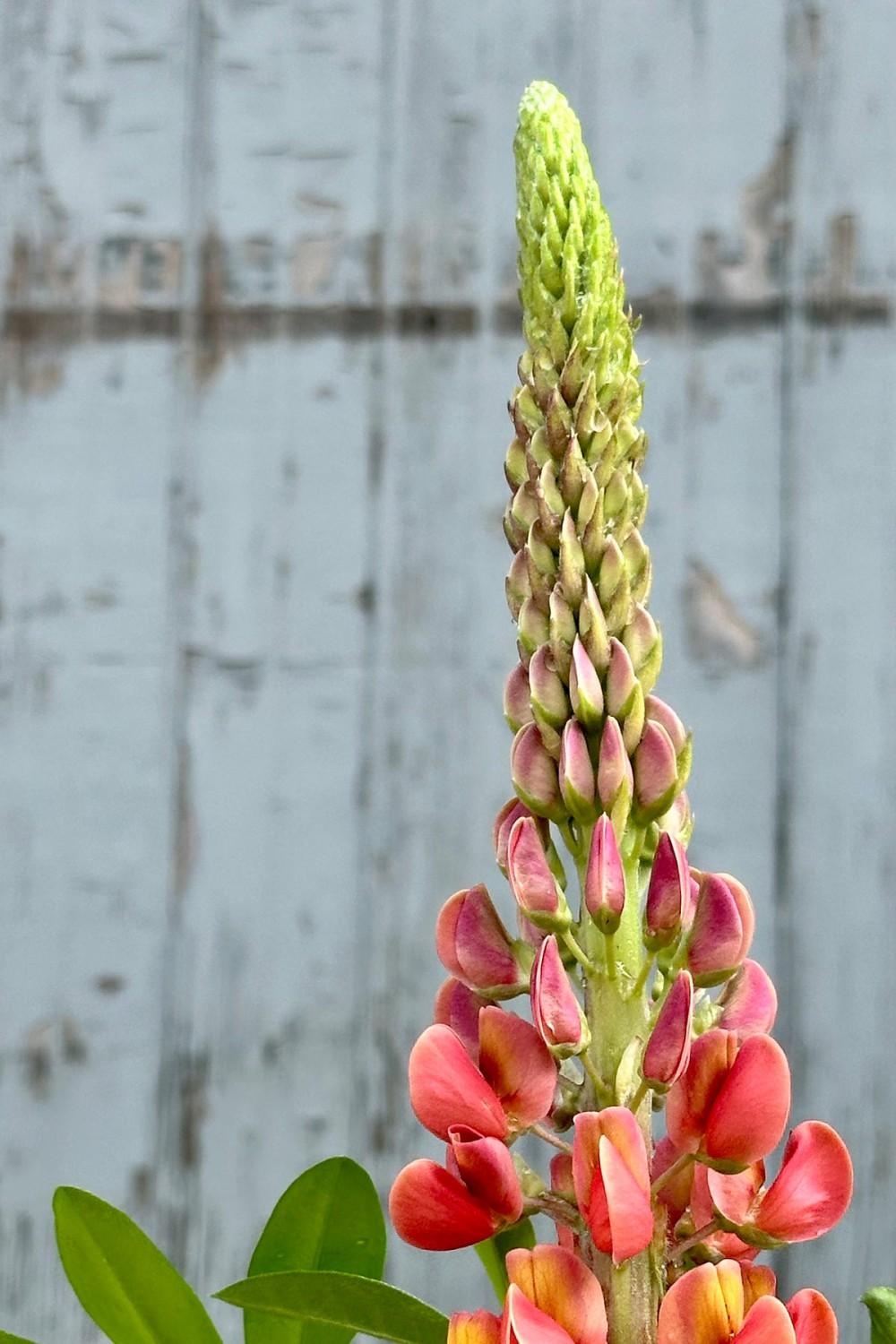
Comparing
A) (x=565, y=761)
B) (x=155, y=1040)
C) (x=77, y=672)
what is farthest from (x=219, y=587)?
(x=565, y=761)

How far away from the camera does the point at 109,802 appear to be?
1013mm

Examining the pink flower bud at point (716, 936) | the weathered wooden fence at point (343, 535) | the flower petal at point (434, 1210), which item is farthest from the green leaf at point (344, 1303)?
the weathered wooden fence at point (343, 535)

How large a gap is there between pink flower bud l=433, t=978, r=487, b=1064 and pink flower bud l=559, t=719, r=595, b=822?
0.07 m

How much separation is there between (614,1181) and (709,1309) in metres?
0.04

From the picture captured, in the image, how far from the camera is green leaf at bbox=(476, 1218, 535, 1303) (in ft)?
1.49

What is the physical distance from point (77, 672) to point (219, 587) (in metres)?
0.13

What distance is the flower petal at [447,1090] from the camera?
0.37 m

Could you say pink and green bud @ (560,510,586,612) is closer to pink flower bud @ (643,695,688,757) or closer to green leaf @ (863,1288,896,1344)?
pink flower bud @ (643,695,688,757)

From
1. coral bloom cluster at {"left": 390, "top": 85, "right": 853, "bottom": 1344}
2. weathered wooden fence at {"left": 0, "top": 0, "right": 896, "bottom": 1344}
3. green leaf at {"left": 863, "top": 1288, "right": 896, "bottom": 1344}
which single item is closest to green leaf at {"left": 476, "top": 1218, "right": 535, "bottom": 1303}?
coral bloom cluster at {"left": 390, "top": 85, "right": 853, "bottom": 1344}

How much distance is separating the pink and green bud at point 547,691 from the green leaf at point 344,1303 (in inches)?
6.7

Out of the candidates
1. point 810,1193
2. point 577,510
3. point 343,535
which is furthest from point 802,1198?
point 343,535

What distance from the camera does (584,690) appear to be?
1.34ft

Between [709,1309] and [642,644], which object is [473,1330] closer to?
[709,1309]

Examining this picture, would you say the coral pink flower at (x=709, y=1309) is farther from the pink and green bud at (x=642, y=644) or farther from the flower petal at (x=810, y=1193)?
the pink and green bud at (x=642, y=644)
